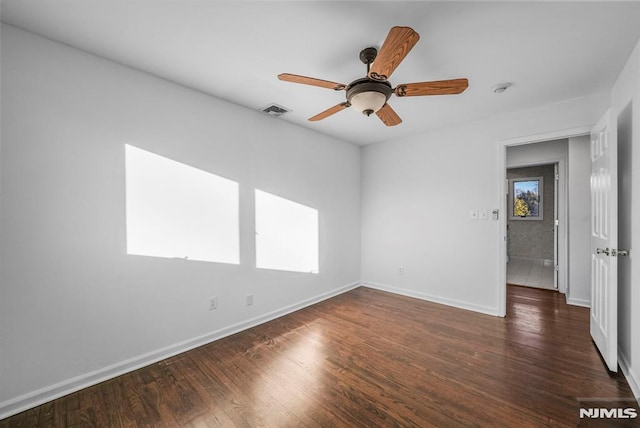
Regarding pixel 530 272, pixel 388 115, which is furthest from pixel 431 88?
pixel 530 272

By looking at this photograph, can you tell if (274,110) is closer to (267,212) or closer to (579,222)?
(267,212)

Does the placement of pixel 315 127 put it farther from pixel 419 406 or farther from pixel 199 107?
pixel 419 406

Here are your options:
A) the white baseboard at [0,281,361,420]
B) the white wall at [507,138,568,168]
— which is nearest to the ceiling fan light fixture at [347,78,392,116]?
the white baseboard at [0,281,361,420]

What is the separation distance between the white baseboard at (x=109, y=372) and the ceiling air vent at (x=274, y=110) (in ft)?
7.83

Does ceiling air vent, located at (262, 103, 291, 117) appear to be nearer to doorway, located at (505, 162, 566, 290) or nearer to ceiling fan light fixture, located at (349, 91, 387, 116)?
ceiling fan light fixture, located at (349, 91, 387, 116)

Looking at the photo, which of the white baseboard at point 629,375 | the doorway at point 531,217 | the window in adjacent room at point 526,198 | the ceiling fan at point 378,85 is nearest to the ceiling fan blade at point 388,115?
the ceiling fan at point 378,85

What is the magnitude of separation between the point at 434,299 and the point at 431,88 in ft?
9.77

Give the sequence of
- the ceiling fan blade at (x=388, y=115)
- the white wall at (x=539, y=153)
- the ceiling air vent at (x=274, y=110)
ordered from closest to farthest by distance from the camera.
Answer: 1. the ceiling fan blade at (x=388, y=115)
2. the ceiling air vent at (x=274, y=110)
3. the white wall at (x=539, y=153)

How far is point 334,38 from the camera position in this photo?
1.72m

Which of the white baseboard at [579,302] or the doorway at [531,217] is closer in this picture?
the white baseboard at [579,302]

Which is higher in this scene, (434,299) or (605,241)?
(605,241)

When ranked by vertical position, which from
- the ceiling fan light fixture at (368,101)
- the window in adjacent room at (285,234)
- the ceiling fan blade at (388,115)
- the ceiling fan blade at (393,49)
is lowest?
the window in adjacent room at (285,234)

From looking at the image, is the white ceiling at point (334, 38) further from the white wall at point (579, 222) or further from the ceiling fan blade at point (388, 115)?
the white wall at point (579, 222)

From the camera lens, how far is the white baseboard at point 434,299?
3195 millimetres
